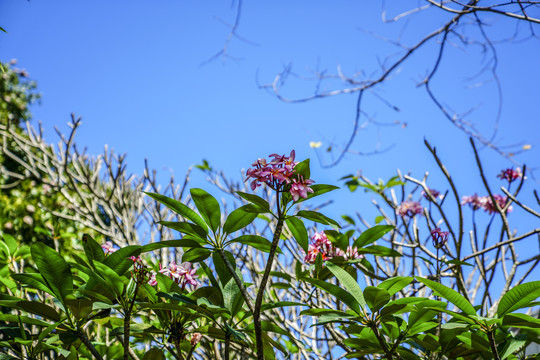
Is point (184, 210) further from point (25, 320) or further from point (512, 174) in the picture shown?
point (512, 174)

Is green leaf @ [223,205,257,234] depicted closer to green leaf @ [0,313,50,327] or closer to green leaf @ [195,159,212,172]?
green leaf @ [0,313,50,327]

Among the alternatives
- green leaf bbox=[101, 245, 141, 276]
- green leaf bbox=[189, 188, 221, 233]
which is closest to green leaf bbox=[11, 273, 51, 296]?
green leaf bbox=[101, 245, 141, 276]

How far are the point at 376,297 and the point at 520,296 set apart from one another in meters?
0.31

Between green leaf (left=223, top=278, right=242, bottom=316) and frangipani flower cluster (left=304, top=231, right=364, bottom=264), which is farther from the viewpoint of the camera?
frangipani flower cluster (left=304, top=231, right=364, bottom=264)

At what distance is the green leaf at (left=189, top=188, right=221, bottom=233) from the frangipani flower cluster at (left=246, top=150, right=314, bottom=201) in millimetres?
141

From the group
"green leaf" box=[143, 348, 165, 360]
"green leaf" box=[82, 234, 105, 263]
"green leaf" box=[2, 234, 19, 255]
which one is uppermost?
"green leaf" box=[2, 234, 19, 255]

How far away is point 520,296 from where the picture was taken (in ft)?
3.53

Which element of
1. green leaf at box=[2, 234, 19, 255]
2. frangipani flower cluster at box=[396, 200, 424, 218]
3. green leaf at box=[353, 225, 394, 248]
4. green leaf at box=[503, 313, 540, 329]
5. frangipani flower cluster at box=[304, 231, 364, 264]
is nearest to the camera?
green leaf at box=[503, 313, 540, 329]

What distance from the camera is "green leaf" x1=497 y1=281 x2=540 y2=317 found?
3.50 feet

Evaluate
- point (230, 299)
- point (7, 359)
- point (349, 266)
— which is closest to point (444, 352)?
point (349, 266)

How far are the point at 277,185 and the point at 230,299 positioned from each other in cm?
34

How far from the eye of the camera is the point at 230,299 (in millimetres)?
1237

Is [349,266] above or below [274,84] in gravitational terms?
below

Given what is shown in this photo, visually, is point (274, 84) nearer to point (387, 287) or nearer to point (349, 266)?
point (349, 266)
